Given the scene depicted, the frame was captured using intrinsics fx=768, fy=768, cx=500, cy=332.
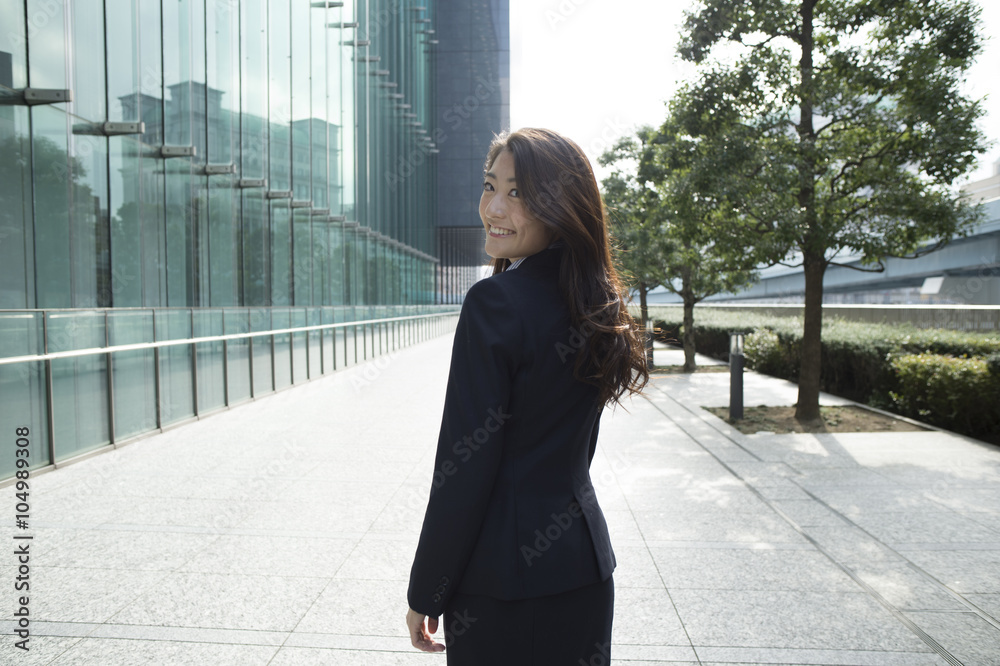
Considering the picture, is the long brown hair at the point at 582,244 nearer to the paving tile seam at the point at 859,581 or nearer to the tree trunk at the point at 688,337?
the paving tile seam at the point at 859,581

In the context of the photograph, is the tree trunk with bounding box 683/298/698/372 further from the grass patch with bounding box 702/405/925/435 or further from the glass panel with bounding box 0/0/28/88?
the glass panel with bounding box 0/0/28/88

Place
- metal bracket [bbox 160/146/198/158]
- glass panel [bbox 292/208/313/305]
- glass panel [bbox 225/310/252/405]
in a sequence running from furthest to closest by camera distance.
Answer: glass panel [bbox 292/208/313/305]
metal bracket [bbox 160/146/198/158]
glass panel [bbox 225/310/252/405]

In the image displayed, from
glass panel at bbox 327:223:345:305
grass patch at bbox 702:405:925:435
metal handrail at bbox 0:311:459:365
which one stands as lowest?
grass patch at bbox 702:405:925:435

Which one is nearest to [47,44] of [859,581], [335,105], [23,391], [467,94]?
[23,391]

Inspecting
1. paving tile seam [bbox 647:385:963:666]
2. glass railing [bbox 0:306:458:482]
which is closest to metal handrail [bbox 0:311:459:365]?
glass railing [bbox 0:306:458:482]

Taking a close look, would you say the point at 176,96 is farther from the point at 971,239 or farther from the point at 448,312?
the point at 448,312

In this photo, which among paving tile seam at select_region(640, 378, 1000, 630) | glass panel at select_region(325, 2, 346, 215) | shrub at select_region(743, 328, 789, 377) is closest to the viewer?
paving tile seam at select_region(640, 378, 1000, 630)

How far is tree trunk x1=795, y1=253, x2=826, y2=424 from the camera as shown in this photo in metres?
9.48

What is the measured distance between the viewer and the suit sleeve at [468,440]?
1.51m

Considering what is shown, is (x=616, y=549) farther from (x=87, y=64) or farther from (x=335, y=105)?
(x=335, y=105)

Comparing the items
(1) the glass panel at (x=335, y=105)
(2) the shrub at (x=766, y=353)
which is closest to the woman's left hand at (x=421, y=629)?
(2) the shrub at (x=766, y=353)

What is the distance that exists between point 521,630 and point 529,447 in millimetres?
378

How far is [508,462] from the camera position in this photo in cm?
160

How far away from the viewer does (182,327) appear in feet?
30.5
